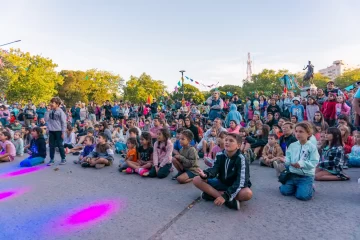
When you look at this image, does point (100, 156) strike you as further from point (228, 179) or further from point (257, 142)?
point (257, 142)

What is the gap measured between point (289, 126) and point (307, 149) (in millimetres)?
1716

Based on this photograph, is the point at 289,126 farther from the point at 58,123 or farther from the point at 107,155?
the point at 58,123

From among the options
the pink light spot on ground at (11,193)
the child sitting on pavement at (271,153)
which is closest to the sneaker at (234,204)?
the child sitting on pavement at (271,153)

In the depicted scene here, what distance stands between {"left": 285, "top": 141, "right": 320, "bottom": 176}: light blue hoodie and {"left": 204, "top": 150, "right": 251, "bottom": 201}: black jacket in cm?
84

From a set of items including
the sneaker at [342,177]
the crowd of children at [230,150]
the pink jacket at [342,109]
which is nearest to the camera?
the crowd of children at [230,150]

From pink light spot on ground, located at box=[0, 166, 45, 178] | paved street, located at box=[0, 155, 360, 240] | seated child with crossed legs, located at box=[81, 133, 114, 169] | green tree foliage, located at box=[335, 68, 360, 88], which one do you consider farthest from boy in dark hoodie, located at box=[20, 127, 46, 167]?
green tree foliage, located at box=[335, 68, 360, 88]

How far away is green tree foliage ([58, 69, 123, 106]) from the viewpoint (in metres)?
44.8

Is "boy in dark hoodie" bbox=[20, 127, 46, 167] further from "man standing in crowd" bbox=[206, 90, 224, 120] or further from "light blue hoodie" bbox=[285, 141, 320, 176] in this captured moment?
"light blue hoodie" bbox=[285, 141, 320, 176]

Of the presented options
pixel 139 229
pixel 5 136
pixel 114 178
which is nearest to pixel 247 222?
pixel 139 229

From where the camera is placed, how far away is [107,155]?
258 inches

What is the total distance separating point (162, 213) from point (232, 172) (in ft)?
3.45

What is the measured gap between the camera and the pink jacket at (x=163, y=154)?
5344mm

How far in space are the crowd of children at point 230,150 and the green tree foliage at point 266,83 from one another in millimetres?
41586

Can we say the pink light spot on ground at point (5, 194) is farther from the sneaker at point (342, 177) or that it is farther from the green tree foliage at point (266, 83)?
the green tree foliage at point (266, 83)
